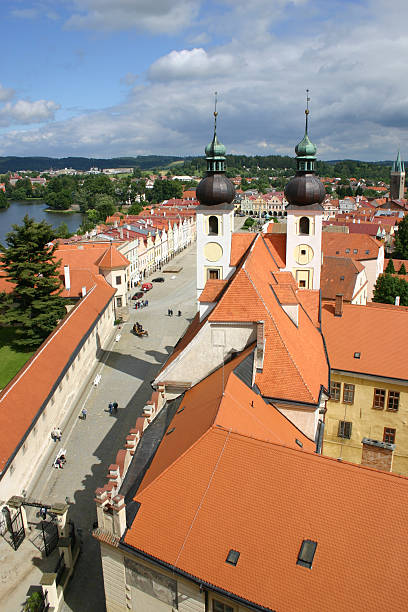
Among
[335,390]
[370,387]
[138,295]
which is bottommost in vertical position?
[138,295]

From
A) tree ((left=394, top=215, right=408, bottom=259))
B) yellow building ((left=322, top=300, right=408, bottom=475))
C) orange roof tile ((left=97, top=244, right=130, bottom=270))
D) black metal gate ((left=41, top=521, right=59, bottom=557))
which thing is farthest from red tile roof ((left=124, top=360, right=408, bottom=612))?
tree ((left=394, top=215, right=408, bottom=259))

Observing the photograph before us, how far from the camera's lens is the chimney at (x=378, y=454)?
14078mm

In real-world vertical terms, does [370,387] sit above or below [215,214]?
below

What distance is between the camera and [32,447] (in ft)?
66.4

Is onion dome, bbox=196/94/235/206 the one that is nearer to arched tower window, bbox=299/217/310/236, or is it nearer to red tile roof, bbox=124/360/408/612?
arched tower window, bbox=299/217/310/236

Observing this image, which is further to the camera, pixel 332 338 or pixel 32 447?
pixel 332 338

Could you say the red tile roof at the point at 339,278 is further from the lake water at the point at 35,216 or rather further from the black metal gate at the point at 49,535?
the lake water at the point at 35,216

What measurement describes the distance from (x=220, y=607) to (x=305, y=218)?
21.3 m

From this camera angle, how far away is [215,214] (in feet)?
81.1

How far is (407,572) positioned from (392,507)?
1.19m

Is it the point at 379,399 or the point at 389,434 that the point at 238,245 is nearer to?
the point at 379,399

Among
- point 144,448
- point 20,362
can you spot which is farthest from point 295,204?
point 20,362

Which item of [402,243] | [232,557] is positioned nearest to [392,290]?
[402,243]

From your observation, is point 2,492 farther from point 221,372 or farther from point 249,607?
point 249,607
